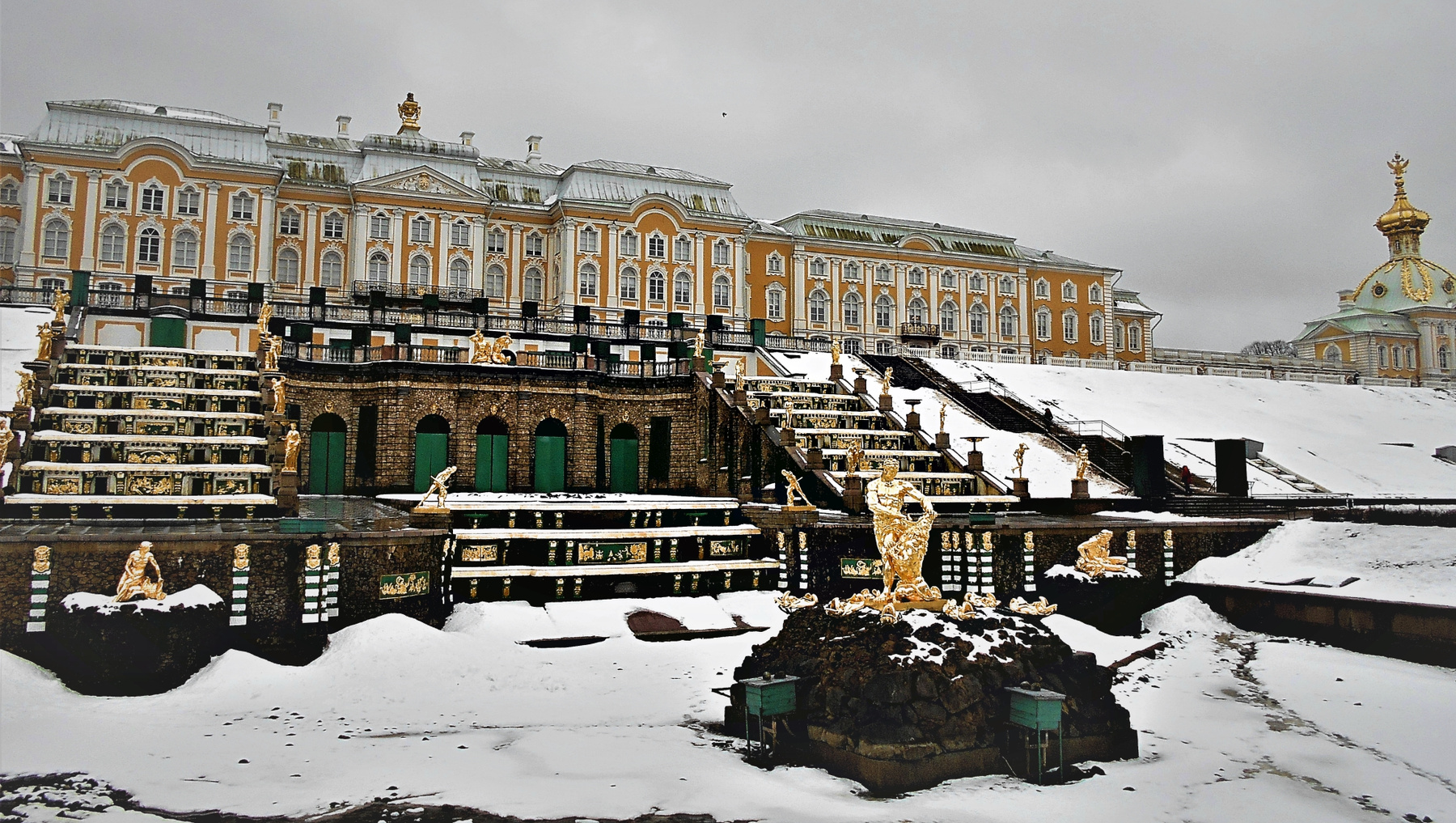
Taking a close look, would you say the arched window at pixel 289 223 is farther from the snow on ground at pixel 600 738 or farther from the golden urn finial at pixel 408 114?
the snow on ground at pixel 600 738

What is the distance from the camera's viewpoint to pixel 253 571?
17.4 m

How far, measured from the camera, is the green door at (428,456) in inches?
1216

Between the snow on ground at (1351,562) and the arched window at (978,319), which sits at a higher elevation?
the arched window at (978,319)

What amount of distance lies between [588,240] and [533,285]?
16.1 ft

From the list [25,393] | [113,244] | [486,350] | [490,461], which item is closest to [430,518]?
[25,393]

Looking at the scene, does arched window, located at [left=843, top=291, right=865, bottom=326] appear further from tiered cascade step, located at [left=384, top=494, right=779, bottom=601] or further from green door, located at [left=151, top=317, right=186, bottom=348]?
tiered cascade step, located at [left=384, top=494, right=779, bottom=601]

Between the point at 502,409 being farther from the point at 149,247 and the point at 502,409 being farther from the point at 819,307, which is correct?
the point at 819,307

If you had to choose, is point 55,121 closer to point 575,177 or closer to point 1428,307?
point 575,177

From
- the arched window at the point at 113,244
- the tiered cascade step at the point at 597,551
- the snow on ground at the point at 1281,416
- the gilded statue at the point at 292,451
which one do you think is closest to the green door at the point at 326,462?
the tiered cascade step at the point at 597,551

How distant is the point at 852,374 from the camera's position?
41.3m

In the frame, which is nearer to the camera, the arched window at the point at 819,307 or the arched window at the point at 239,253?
the arched window at the point at 239,253

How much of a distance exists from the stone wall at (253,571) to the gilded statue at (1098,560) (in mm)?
15393

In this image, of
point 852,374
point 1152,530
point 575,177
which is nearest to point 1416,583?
point 1152,530

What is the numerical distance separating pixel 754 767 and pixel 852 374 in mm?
29570
